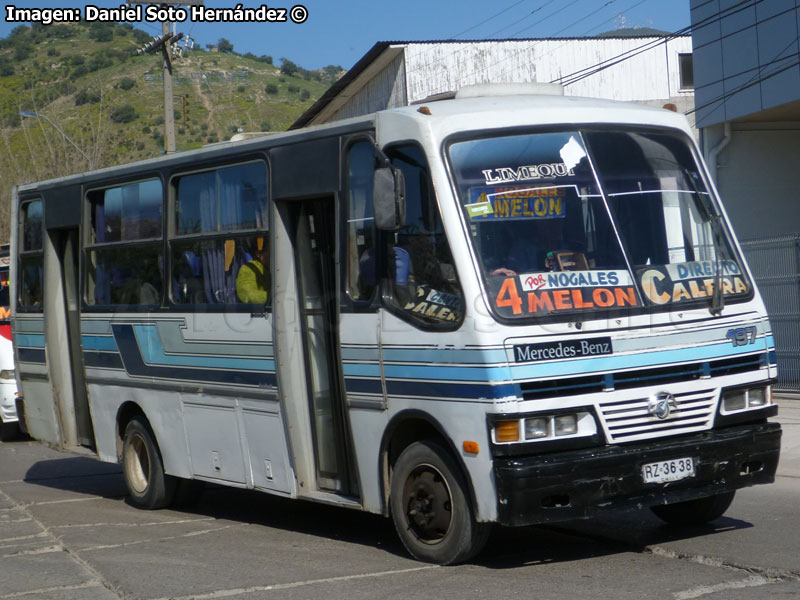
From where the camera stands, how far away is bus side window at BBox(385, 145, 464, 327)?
6.85 metres

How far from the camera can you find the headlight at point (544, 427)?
21.3 ft

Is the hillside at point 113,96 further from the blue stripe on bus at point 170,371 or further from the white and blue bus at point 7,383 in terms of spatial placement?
the blue stripe on bus at point 170,371

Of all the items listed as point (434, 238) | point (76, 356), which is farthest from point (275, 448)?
point (76, 356)

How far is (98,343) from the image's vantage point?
10.8 meters

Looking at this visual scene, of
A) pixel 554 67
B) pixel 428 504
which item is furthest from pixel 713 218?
pixel 554 67

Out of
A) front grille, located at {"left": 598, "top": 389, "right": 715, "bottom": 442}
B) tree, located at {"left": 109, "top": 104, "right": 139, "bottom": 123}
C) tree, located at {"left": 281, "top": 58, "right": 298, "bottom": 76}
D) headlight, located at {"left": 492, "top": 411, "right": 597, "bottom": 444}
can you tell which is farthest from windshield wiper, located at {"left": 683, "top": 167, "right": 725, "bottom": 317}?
tree, located at {"left": 281, "top": 58, "right": 298, "bottom": 76}

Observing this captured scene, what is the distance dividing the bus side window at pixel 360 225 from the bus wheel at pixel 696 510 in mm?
2538

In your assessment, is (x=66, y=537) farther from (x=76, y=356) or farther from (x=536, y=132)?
(x=536, y=132)

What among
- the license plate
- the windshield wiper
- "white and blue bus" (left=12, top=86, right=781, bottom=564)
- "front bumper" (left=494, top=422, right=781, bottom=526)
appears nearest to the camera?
"front bumper" (left=494, top=422, right=781, bottom=526)

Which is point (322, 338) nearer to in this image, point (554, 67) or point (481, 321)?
point (481, 321)

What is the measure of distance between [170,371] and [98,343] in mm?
1400

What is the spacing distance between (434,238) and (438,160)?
48 centimetres

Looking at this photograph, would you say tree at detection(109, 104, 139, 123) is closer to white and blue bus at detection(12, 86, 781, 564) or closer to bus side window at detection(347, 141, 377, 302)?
white and blue bus at detection(12, 86, 781, 564)

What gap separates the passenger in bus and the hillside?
31969mm
